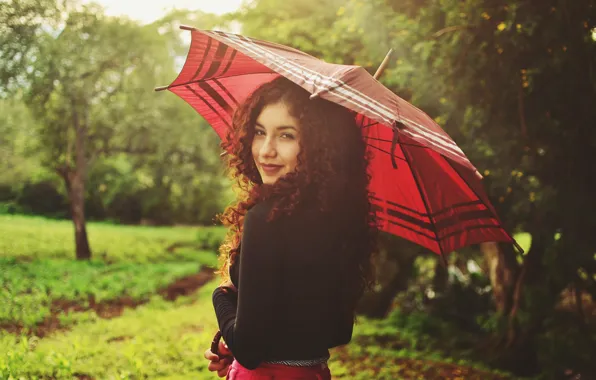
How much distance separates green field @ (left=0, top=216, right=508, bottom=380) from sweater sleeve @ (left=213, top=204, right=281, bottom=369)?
11.0ft

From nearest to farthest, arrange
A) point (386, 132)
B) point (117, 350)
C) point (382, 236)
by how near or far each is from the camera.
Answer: point (386, 132) → point (117, 350) → point (382, 236)

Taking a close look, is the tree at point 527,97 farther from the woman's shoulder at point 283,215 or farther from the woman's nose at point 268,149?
the woman's shoulder at point 283,215

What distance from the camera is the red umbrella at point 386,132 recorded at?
1.76 meters

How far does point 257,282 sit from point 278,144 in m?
0.58

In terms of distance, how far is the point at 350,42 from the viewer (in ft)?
23.5

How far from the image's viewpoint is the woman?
1.53 m

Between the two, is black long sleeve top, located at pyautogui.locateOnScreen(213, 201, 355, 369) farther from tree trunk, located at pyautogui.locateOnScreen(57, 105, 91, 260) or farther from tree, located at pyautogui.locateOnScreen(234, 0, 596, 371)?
tree trunk, located at pyautogui.locateOnScreen(57, 105, 91, 260)

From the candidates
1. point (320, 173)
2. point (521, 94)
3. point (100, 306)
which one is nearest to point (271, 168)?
point (320, 173)

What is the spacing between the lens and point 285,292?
62.8 inches

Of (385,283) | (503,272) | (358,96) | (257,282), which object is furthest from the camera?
(385,283)

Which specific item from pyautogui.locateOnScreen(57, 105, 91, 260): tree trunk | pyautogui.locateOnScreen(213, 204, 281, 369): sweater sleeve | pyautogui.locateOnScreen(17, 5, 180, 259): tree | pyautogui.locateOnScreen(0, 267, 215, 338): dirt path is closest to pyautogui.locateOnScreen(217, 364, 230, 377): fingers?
pyautogui.locateOnScreen(213, 204, 281, 369): sweater sleeve

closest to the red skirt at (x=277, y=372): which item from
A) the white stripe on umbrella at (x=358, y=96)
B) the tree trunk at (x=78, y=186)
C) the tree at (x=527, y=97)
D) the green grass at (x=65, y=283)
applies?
the white stripe on umbrella at (x=358, y=96)

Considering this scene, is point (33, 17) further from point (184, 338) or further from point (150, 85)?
point (184, 338)

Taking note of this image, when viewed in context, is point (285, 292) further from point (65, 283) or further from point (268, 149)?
point (65, 283)
